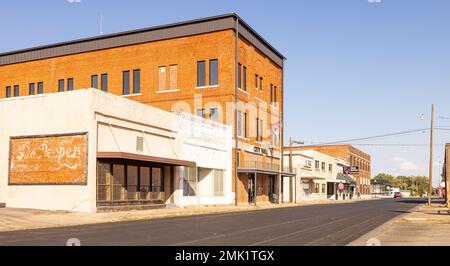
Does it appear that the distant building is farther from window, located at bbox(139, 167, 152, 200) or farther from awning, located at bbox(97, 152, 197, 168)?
window, located at bbox(139, 167, 152, 200)

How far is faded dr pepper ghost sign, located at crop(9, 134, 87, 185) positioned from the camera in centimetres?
3062

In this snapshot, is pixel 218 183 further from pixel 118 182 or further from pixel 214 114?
pixel 118 182

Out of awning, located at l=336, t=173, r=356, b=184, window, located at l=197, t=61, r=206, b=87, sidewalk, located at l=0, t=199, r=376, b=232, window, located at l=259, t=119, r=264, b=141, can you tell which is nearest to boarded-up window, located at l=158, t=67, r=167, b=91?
window, located at l=197, t=61, r=206, b=87

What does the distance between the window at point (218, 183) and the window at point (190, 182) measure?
3.49 metres

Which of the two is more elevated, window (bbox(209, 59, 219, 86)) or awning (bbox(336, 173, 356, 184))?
window (bbox(209, 59, 219, 86))

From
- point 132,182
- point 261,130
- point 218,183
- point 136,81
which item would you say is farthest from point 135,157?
point 261,130

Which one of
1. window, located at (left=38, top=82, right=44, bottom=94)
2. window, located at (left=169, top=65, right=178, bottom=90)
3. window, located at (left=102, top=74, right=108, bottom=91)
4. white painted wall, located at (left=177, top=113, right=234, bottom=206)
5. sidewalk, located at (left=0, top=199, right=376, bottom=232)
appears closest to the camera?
sidewalk, located at (left=0, top=199, right=376, bottom=232)

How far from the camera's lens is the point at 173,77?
176 feet

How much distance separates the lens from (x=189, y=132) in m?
42.6

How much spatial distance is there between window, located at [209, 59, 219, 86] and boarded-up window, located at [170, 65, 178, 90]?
3.68 metres

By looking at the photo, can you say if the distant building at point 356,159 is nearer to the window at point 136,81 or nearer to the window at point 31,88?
the window at point 136,81

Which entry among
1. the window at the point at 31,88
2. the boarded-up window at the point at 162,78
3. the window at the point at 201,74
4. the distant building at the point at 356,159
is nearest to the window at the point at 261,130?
the window at the point at 201,74

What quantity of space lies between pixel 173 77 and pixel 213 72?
14.3ft
